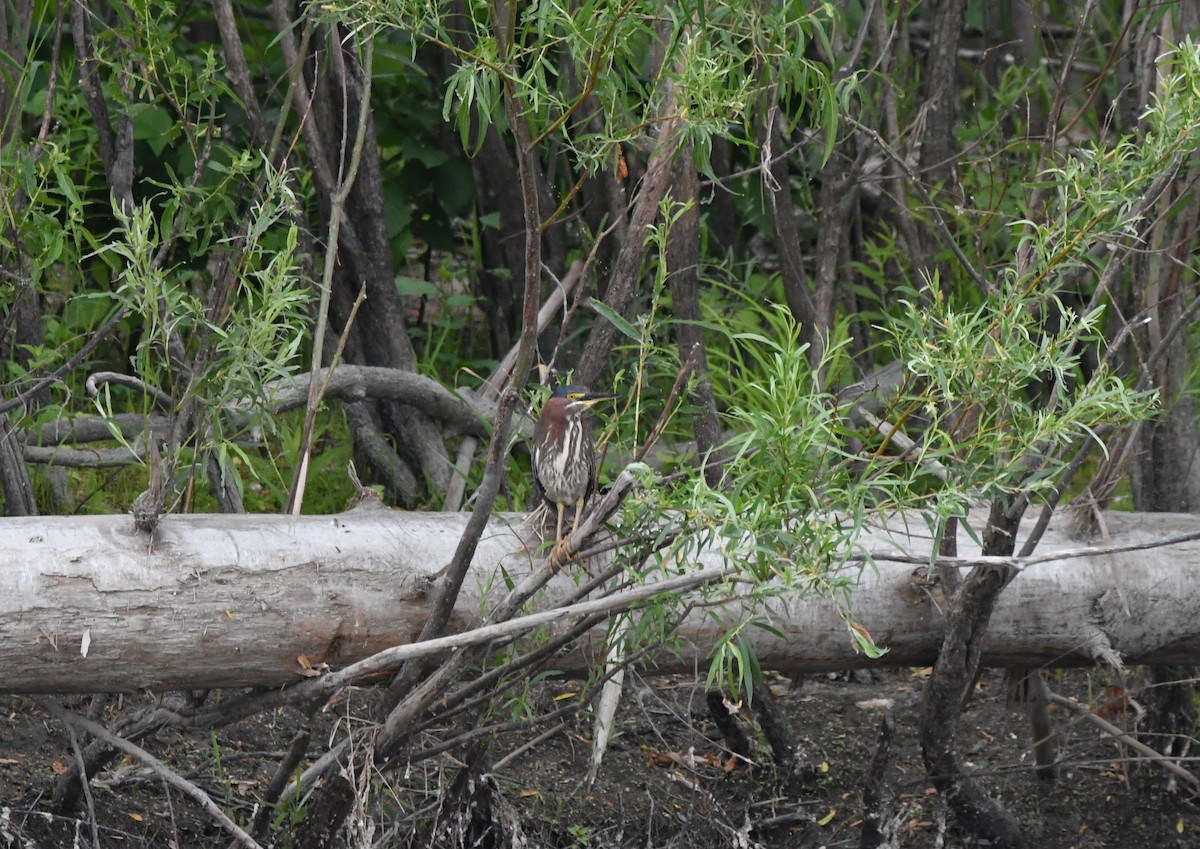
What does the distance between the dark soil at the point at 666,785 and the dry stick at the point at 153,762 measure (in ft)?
1.02

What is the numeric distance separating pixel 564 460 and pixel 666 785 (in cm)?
141

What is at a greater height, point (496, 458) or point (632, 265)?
point (632, 265)

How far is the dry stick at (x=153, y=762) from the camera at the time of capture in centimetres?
309

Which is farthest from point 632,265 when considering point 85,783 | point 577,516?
point 85,783

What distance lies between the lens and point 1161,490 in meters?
4.44

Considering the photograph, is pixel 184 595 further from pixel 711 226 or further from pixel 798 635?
pixel 711 226

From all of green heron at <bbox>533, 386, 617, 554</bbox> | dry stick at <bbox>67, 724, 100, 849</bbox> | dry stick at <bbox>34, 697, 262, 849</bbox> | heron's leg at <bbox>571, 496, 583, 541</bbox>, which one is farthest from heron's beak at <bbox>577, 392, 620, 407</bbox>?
dry stick at <bbox>67, 724, 100, 849</bbox>

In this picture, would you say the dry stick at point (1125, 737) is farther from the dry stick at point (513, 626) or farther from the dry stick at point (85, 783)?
the dry stick at point (85, 783)

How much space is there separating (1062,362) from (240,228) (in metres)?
2.39

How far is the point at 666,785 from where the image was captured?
4.35 metres

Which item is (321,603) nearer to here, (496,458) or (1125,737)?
(496,458)

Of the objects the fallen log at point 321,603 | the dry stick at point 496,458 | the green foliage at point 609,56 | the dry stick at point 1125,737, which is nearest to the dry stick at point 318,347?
the fallen log at point 321,603

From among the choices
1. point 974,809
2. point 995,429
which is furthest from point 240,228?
point 974,809

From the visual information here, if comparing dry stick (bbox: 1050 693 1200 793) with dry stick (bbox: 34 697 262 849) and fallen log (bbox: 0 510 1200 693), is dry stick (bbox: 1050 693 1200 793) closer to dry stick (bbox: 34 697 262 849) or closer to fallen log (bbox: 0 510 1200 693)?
fallen log (bbox: 0 510 1200 693)
